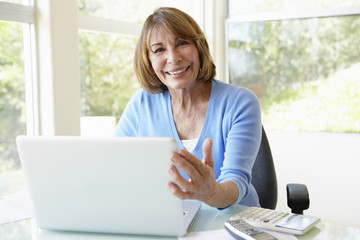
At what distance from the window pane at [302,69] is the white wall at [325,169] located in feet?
0.35

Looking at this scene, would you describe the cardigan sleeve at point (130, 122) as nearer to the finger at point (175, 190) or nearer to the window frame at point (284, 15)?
the finger at point (175, 190)

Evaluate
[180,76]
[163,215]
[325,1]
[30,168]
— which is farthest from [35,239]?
[325,1]

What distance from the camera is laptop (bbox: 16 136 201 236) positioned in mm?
954

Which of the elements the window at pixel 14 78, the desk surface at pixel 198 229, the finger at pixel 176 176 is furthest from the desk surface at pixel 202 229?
the window at pixel 14 78

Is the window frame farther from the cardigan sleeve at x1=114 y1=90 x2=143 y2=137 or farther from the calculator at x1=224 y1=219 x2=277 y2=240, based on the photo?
the calculator at x1=224 y1=219 x2=277 y2=240

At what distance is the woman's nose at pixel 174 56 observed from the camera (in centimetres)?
162

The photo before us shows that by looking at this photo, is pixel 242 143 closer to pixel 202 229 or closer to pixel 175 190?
pixel 202 229

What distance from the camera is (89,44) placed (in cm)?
274

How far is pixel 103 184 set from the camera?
1.00 m

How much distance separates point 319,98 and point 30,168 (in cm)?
282

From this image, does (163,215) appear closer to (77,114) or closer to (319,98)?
(77,114)

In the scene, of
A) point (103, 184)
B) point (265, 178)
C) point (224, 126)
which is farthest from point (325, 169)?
point (103, 184)

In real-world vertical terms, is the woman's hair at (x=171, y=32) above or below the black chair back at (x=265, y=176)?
above

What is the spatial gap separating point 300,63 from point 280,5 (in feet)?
1.65
